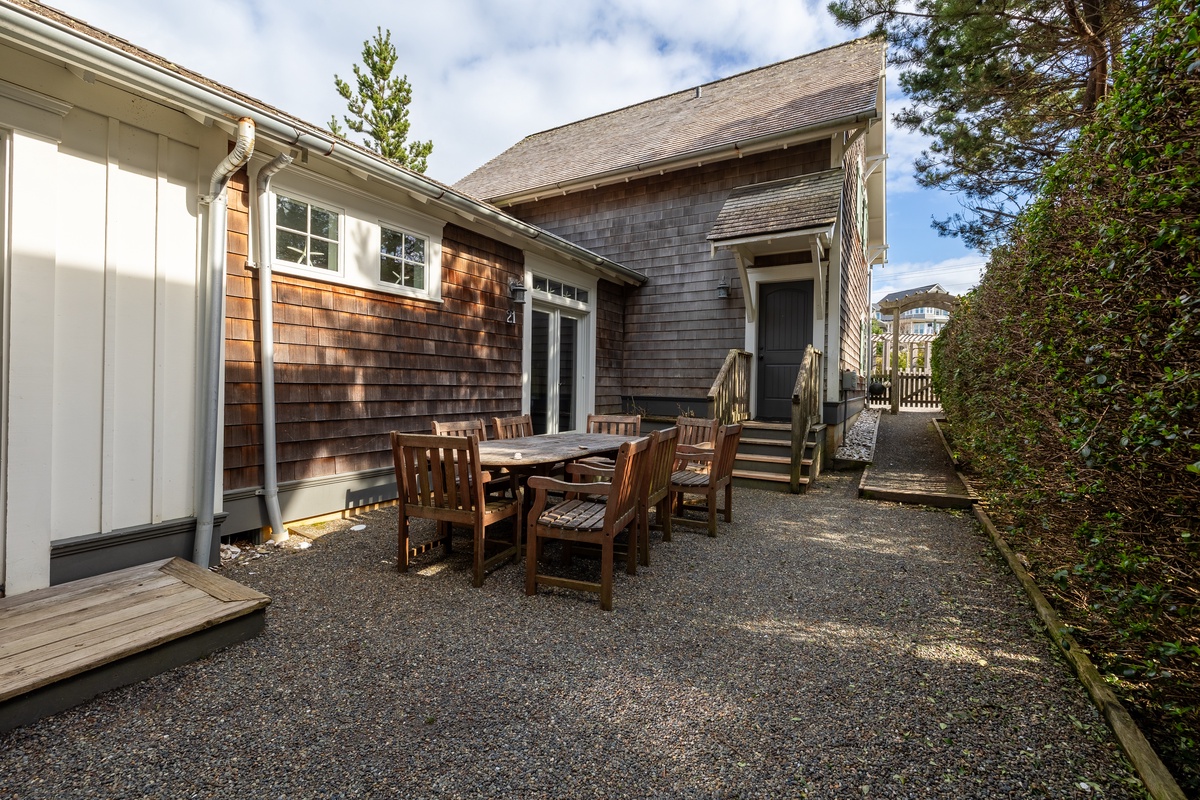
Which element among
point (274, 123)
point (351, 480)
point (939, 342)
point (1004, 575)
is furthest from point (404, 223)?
point (939, 342)

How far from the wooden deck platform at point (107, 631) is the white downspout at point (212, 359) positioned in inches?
17.7

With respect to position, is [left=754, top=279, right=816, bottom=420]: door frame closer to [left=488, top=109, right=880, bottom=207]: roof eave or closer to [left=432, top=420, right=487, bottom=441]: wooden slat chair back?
[left=488, top=109, right=880, bottom=207]: roof eave

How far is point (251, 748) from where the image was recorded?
1.87 meters

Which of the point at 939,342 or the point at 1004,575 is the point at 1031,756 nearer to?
the point at 1004,575

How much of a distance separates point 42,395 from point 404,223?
3.14 m

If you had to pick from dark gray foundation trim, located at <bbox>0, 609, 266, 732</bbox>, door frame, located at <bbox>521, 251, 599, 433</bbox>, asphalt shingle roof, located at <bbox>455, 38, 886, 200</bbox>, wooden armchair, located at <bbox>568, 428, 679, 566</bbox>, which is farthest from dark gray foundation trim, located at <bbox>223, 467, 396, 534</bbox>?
asphalt shingle roof, located at <bbox>455, 38, 886, 200</bbox>

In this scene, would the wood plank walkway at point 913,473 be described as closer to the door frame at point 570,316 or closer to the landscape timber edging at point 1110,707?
the landscape timber edging at point 1110,707

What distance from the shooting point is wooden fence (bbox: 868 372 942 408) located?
16.5 metres

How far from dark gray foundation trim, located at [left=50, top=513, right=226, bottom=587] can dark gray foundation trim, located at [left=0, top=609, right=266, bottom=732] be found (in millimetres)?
1193

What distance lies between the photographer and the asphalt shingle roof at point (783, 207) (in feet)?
21.4

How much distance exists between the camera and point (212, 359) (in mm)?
3533

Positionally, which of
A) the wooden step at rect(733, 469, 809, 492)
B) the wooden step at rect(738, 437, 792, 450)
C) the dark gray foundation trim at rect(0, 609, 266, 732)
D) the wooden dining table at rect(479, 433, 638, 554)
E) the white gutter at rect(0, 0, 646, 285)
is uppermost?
the white gutter at rect(0, 0, 646, 285)

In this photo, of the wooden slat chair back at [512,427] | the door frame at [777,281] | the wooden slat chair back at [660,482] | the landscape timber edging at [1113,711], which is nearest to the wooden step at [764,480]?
the door frame at [777,281]

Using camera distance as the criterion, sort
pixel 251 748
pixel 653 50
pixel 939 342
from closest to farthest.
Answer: pixel 251 748
pixel 939 342
pixel 653 50
